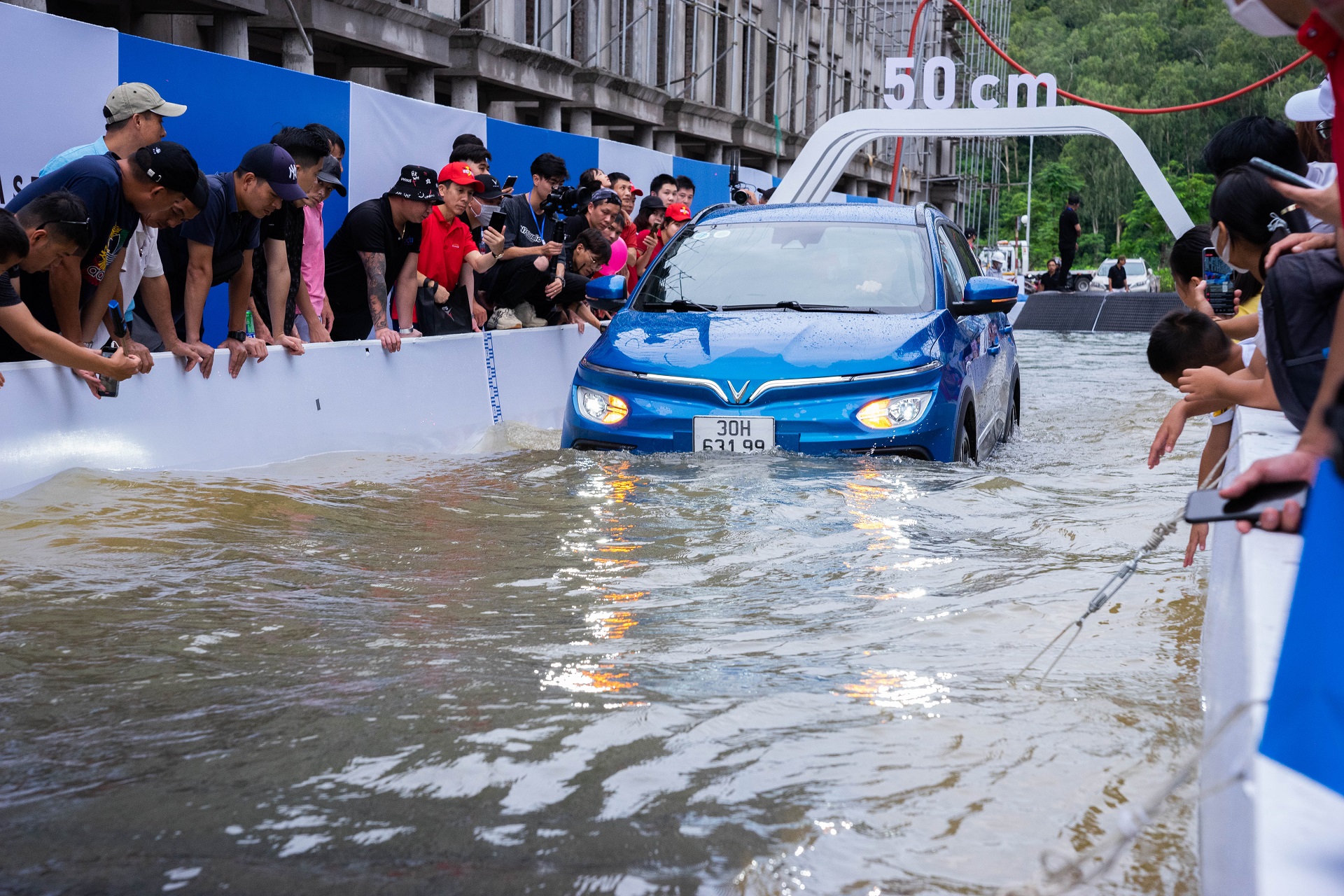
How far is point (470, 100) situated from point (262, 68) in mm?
11838

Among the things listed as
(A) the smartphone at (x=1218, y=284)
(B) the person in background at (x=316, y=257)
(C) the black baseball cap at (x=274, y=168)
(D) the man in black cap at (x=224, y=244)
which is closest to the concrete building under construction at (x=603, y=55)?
(B) the person in background at (x=316, y=257)

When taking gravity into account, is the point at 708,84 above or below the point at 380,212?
above

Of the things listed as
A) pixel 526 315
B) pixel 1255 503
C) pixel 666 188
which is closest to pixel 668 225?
pixel 666 188

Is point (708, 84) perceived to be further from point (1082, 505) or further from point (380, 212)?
point (1082, 505)

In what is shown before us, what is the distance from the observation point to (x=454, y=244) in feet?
33.8

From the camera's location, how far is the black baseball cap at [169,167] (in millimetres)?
6137

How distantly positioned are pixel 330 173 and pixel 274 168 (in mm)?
1533

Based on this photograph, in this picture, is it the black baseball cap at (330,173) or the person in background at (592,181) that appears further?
the person in background at (592,181)

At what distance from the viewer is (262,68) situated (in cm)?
1020

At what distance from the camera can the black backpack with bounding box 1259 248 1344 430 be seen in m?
3.38

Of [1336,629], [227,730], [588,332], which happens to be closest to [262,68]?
[588,332]

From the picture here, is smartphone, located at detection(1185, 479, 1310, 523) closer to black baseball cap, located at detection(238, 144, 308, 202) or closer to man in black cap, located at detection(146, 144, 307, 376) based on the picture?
man in black cap, located at detection(146, 144, 307, 376)

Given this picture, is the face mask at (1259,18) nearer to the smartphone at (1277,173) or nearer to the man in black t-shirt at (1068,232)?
the smartphone at (1277,173)

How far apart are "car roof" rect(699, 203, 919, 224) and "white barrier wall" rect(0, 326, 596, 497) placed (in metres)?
1.99
